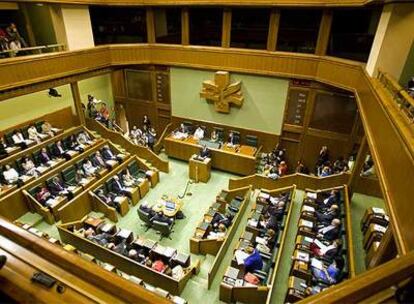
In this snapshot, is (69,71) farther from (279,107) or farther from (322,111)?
(322,111)

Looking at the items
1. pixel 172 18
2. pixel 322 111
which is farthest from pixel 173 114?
pixel 322 111

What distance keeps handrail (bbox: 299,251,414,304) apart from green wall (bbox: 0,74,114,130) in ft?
38.2

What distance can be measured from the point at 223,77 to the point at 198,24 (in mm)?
3316

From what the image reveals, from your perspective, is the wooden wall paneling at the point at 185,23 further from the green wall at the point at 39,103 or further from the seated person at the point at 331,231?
the seated person at the point at 331,231

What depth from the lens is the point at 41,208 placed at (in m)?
7.70

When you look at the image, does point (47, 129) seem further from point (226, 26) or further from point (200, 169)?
point (226, 26)

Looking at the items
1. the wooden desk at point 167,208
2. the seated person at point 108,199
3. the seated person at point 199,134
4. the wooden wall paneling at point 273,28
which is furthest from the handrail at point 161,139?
the wooden wall paneling at point 273,28

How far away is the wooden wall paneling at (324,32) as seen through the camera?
8.34 m

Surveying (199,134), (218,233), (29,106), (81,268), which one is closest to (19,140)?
(29,106)

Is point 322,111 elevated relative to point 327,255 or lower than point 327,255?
elevated

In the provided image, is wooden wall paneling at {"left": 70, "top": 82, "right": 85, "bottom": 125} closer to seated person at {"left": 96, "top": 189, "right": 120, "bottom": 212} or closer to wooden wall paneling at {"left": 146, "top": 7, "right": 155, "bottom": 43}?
wooden wall paneling at {"left": 146, "top": 7, "right": 155, "bottom": 43}

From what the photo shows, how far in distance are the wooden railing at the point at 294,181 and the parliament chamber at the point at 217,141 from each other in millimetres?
49

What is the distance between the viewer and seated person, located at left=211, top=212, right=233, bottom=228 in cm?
749

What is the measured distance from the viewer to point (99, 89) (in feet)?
43.3
